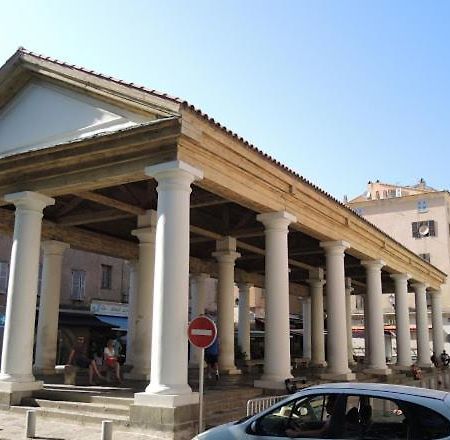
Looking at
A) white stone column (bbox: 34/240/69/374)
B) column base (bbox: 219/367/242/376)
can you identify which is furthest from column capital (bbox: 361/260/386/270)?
white stone column (bbox: 34/240/69/374)

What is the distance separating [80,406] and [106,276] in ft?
73.5

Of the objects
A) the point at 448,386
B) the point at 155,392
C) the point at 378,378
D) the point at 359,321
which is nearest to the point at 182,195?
Answer: the point at 155,392

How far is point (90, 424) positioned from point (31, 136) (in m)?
6.77

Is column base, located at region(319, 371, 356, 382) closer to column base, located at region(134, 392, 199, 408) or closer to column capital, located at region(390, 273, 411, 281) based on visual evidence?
column base, located at region(134, 392, 199, 408)


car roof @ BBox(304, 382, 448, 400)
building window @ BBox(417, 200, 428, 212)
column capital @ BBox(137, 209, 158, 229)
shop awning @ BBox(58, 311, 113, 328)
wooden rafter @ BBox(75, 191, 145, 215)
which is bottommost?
car roof @ BBox(304, 382, 448, 400)

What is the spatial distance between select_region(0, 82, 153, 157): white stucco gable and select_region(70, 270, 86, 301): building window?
59.5 ft

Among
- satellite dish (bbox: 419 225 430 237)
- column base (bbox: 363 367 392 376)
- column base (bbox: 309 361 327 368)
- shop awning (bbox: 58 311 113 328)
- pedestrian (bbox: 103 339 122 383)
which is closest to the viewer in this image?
pedestrian (bbox: 103 339 122 383)

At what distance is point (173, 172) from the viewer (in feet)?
36.2

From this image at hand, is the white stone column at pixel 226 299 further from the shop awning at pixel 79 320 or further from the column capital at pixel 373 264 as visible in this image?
the shop awning at pixel 79 320

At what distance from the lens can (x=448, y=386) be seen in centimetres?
2578

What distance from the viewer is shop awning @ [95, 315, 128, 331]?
96.8 ft

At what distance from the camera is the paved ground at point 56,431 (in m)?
9.70

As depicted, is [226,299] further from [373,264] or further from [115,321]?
[115,321]

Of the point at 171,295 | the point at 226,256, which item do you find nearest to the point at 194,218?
the point at 226,256
